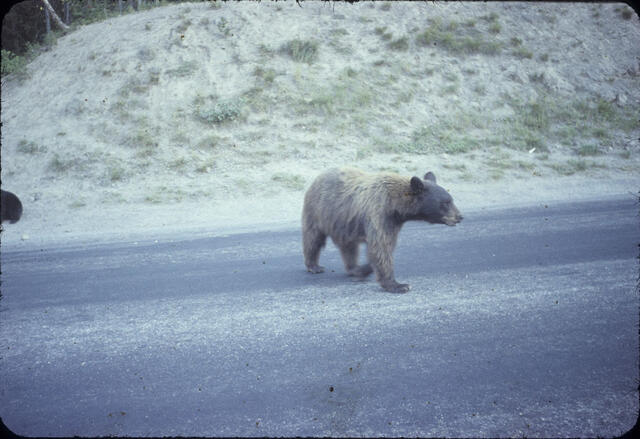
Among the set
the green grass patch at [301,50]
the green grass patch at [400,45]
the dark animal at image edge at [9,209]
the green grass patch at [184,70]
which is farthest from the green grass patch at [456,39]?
the dark animal at image edge at [9,209]

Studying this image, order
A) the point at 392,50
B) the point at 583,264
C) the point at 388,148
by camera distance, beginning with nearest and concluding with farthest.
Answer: the point at 583,264 < the point at 388,148 < the point at 392,50

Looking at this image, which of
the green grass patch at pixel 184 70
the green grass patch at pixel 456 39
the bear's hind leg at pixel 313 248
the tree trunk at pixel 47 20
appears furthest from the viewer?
the tree trunk at pixel 47 20

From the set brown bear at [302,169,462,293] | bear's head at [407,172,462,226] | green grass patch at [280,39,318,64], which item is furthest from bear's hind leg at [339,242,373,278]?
green grass patch at [280,39,318,64]

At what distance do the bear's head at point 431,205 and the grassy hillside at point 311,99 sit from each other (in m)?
7.96

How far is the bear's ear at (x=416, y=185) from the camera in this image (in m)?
5.32

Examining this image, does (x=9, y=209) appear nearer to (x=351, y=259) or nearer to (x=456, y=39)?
(x=351, y=259)

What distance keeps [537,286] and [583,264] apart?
3.61 feet

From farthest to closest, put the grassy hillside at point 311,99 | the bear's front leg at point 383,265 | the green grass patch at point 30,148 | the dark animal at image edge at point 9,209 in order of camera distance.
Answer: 1. the green grass patch at point 30,148
2. the grassy hillside at point 311,99
3. the dark animal at image edge at point 9,209
4. the bear's front leg at point 383,265

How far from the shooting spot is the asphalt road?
272cm

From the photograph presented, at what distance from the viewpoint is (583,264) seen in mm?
5488

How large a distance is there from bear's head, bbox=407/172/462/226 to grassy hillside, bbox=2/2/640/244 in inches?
314

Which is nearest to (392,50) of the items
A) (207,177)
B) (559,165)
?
(559,165)

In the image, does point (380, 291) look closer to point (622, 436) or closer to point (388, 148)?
point (622, 436)

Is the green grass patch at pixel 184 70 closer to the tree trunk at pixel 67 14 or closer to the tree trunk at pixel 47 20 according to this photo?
the tree trunk at pixel 47 20
